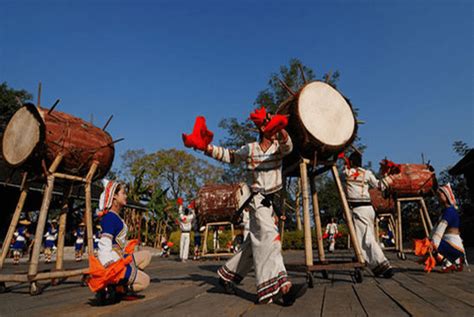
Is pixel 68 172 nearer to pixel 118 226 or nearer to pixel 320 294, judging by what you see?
pixel 118 226

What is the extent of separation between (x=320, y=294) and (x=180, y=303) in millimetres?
1400

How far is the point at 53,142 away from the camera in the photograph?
4.62 meters

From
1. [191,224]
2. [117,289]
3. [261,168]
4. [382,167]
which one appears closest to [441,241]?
[382,167]

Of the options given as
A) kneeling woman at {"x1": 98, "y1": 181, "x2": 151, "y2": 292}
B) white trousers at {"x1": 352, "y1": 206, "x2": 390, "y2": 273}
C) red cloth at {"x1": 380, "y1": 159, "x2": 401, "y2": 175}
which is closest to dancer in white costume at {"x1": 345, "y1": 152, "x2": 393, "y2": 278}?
white trousers at {"x1": 352, "y1": 206, "x2": 390, "y2": 273}

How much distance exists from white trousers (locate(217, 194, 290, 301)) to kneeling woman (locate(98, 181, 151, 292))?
2.89 ft

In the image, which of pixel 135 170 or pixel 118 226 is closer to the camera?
pixel 118 226

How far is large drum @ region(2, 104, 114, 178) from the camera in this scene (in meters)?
4.57

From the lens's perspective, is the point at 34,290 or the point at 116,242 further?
the point at 34,290

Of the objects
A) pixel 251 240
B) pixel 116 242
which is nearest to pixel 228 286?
pixel 251 240

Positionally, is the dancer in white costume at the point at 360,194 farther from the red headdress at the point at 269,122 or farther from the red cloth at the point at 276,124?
the red cloth at the point at 276,124

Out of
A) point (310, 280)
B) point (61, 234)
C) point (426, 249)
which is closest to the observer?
point (310, 280)

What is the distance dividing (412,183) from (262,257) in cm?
639

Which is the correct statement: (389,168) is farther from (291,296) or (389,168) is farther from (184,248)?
(184,248)

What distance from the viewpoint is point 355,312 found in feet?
8.07
